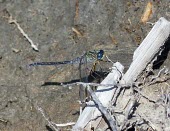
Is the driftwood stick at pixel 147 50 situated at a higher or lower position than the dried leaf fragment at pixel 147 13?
lower

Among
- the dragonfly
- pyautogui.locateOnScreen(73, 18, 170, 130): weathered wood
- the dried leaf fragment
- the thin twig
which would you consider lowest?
the thin twig

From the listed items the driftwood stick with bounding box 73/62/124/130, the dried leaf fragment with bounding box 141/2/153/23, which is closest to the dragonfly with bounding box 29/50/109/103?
the driftwood stick with bounding box 73/62/124/130

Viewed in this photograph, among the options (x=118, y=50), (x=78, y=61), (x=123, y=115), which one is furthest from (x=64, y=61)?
(x=123, y=115)

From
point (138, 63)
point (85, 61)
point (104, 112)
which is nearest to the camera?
point (104, 112)

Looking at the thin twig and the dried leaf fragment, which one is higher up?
the dried leaf fragment

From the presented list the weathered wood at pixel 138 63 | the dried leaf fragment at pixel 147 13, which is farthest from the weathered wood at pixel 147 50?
the dried leaf fragment at pixel 147 13

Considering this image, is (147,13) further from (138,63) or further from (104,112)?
(104,112)

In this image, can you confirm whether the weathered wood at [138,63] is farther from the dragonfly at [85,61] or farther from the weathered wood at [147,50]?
the dragonfly at [85,61]

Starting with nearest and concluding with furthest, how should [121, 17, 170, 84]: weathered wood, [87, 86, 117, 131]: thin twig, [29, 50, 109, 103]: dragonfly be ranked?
[87, 86, 117, 131]: thin twig
[121, 17, 170, 84]: weathered wood
[29, 50, 109, 103]: dragonfly

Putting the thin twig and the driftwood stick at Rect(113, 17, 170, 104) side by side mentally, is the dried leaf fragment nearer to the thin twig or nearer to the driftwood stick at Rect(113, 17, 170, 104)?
the driftwood stick at Rect(113, 17, 170, 104)

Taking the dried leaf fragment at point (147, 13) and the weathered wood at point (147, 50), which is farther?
the dried leaf fragment at point (147, 13)

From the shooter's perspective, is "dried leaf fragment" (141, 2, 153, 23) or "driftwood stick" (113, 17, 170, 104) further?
"dried leaf fragment" (141, 2, 153, 23)

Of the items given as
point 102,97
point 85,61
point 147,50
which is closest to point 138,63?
point 147,50
